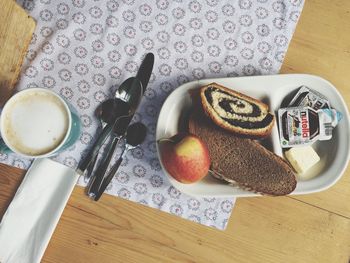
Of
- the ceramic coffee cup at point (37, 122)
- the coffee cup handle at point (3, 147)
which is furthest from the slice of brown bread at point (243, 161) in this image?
the coffee cup handle at point (3, 147)

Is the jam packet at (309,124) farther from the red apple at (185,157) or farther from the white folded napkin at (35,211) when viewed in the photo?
the white folded napkin at (35,211)

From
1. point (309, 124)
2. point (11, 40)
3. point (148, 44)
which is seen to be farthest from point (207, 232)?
point (11, 40)

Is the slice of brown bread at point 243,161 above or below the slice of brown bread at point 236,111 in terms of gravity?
below

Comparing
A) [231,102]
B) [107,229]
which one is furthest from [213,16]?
[107,229]

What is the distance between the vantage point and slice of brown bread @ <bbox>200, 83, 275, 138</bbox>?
71cm

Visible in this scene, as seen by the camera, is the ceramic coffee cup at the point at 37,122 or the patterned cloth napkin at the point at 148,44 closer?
the ceramic coffee cup at the point at 37,122

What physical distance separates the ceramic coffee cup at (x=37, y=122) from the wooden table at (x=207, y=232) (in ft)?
0.38

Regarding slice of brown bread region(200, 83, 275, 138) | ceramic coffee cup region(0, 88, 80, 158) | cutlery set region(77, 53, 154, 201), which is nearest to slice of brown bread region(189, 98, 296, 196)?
slice of brown bread region(200, 83, 275, 138)

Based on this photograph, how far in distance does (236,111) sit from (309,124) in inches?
5.5

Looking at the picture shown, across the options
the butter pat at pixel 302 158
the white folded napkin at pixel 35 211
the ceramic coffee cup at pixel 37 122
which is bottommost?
the white folded napkin at pixel 35 211

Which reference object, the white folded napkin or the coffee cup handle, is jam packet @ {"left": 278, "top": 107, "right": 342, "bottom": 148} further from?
the coffee cup handle

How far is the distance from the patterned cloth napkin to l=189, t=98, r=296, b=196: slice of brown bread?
122mm

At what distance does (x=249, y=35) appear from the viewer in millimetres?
816

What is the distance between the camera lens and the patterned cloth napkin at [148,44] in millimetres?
807
